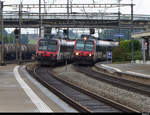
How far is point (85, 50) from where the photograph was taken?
3950 centimetres

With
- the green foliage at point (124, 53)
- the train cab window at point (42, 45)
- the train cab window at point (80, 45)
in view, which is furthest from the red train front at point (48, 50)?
the green foliage at point (124, 53)

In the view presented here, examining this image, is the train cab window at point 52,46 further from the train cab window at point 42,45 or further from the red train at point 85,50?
the red train at point 85,50

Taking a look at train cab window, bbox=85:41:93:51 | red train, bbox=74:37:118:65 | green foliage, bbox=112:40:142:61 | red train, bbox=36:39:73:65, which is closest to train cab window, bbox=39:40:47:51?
red train, bbox=36:39:73:65

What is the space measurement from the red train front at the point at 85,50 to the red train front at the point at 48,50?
3.11 meters

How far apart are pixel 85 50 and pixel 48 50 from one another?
4.23 m

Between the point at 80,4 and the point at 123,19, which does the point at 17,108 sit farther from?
the point at 123,19

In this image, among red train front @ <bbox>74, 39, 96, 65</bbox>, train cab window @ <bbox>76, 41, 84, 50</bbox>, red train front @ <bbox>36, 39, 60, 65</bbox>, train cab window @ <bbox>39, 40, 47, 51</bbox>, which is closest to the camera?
red train front @ <bbox>36, 39, 60, 65</bbox>

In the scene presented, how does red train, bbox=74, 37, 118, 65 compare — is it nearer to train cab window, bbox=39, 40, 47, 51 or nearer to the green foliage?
train cab window, bbox=39, 40, 47, 51

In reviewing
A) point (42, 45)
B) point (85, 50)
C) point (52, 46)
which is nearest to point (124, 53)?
point (85, 50)

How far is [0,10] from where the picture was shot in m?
40.2

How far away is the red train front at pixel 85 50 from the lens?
129 feet

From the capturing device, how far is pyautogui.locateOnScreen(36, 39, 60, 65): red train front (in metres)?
37.2

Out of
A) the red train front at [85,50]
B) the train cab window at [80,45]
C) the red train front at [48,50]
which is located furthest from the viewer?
the train cab window at [80,45]

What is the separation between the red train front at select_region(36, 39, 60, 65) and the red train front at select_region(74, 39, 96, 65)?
10.2ft
